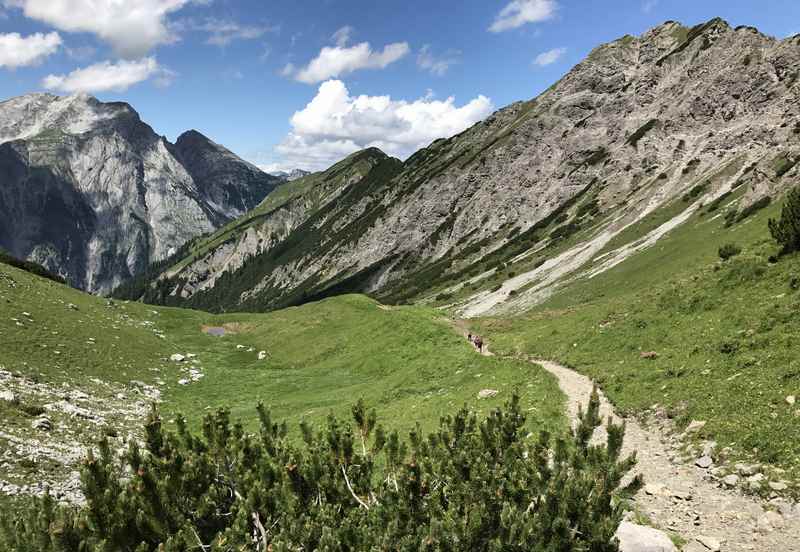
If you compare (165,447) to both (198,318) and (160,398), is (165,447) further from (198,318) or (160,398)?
(198,318)

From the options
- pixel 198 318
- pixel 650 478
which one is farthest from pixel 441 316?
pixel 650 478

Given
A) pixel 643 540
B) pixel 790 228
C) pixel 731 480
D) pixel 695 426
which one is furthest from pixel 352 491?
pixel 790 228

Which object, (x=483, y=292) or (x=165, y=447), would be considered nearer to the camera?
(x=165, y=447)

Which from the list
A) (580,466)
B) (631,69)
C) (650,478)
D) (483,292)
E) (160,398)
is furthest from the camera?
(631,69)

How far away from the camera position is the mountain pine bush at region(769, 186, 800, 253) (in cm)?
2545

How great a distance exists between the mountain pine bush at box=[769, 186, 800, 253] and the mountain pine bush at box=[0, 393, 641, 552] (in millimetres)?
22807

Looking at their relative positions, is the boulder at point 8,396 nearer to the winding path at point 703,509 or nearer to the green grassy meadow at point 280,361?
the green grassy meadow at point 280,361

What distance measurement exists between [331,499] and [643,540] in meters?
7.19

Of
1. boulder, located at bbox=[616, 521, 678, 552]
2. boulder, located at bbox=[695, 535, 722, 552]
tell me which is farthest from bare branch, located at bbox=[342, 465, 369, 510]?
boulder, located at bbox=[695, 535, 722, 552]

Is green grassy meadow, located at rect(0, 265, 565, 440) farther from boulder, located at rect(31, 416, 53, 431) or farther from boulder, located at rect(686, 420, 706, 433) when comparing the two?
boulder, located at rect(31, 416, 53, 431)

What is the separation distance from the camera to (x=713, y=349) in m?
21.1

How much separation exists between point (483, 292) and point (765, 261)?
304 ft

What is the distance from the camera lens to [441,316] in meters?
54.0

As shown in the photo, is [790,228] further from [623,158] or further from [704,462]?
[623,158]
